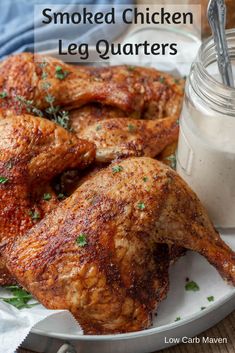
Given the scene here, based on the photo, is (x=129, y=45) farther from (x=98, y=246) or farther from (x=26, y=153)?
(x=98, y=246)

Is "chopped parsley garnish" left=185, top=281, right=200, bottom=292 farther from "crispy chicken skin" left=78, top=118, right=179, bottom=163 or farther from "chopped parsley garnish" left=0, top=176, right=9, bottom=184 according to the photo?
"chopped parsley garnish" left=0, top=176, right=9, bottom=184

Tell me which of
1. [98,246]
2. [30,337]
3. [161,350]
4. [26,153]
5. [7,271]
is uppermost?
[26,153]

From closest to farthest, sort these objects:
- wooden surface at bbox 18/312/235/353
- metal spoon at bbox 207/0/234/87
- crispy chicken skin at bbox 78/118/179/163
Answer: metal spoon at bbox 207/0/234/87 → wooden surface at bbox 18/312/235/353 → crispy chicken skin at bbox 78/118/179/163

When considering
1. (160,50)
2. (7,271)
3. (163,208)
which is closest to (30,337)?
(7,271)

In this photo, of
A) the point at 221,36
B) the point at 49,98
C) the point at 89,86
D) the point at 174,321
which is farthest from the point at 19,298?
the point at 221,36

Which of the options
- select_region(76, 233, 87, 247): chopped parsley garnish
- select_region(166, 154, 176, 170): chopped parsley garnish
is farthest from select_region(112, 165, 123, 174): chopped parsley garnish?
select_region(166, 154, 176, 170): chopped parsley garnish

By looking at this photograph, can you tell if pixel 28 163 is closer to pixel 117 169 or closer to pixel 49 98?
pixel 117 169
